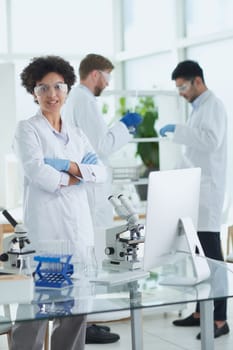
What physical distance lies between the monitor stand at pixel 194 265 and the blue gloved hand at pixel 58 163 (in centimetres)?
75

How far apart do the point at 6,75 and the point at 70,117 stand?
10.6 feet

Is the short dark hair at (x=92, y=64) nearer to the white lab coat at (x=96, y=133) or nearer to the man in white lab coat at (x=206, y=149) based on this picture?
the white lab coat at (x=96, y=133)

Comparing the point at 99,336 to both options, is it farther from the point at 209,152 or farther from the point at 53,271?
the point at 53,271

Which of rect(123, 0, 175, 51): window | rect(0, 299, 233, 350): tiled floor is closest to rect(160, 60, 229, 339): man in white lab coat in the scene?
rect(0, 299, 233, 350): tiled floor

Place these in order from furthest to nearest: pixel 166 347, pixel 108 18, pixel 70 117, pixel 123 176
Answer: pixel 108 18 < pixel 123 176 < pixel 70 117 < pixel 166 347

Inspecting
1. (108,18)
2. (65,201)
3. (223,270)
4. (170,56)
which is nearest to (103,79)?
(65,201)

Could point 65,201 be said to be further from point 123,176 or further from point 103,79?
point 123,176

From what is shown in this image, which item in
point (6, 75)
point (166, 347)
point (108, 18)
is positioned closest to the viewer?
point (166, 347)

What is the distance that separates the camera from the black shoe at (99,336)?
13.9 ft

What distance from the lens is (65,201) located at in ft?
10.9

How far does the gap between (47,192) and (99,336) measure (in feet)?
4.18

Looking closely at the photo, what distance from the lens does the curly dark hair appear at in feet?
11.3

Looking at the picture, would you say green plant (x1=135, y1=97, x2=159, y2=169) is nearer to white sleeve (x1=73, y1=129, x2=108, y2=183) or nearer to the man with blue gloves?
the man with blue gloves

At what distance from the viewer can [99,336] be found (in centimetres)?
424
